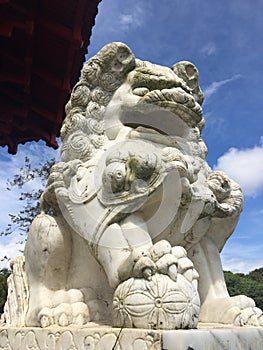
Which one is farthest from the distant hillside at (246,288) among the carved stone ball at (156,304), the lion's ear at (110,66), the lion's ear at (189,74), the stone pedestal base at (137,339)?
the carved stone ball at (156,304)

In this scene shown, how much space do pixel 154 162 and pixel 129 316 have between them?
0.49 metres

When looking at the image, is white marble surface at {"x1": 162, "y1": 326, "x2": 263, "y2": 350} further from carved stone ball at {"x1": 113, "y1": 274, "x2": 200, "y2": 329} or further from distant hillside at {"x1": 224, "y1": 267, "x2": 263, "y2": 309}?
distant hillside at {"x1": 224, "y1": 267, "x2": 263, "y2": 309}

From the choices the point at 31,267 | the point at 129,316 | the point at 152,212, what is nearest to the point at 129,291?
the point at 129,316

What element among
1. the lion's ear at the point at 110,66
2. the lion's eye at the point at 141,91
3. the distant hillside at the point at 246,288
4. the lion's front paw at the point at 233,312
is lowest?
the lion's front paw at the point at 233,312

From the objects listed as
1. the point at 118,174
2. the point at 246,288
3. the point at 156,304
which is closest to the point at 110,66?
the point at 118,174

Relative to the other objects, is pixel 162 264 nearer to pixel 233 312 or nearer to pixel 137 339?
pixel 137 339

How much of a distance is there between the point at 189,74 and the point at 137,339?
1162 millimetres

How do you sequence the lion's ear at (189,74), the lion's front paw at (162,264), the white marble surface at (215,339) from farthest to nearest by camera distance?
the lion's ear at (189,74) < the lion's front paw at (162,264) < the white marble surface at (215,339)

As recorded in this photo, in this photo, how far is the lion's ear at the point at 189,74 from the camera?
1647 mm

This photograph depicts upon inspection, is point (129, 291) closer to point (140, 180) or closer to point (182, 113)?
point (140, 180)

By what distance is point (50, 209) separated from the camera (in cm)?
148

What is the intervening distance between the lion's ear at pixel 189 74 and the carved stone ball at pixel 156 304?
95cm

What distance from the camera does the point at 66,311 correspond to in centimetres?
119

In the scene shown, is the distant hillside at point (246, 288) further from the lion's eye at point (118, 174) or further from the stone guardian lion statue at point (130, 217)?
the lion's eye at point (118, 174)
